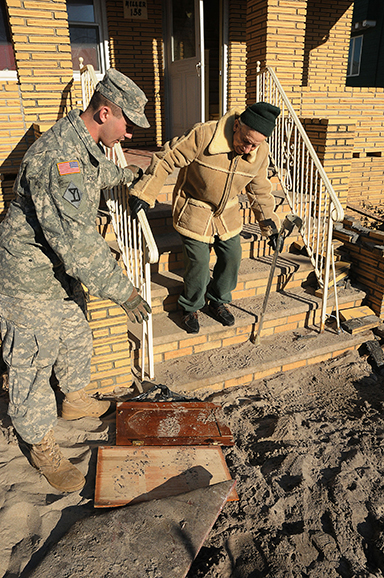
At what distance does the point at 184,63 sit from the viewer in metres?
6.69

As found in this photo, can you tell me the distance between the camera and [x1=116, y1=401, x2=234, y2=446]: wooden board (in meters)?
2.71

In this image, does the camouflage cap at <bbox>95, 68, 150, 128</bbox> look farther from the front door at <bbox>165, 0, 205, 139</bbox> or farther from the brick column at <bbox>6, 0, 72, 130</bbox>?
the front door at <bbox>165, 0, 205, 139</bbox>

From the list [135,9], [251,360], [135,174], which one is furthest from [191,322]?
[135,9]

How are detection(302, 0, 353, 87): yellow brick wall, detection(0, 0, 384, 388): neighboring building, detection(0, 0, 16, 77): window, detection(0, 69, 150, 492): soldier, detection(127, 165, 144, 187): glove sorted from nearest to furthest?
detection(0, 69, 150, 492): soldier, detection(127, 165, 144, 187): glove, detection(0, 0, 384, 388): neighboring building, detection(0, 0, 16, 77): window, detection(302, 0, 353, 87): yellow brick wall

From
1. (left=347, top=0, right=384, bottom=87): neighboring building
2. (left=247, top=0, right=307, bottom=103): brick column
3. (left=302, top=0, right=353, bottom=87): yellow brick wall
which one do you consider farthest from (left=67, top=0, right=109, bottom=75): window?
(left=347, top=0, right=384, bottom=87): neighboring building

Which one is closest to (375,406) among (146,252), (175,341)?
(175,341)

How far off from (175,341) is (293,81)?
434cm

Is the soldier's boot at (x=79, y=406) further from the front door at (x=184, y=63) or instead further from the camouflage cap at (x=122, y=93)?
the front door at (x=184, y=63)

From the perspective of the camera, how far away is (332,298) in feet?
14.8

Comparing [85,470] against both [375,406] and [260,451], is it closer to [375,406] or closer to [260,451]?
[260,451]

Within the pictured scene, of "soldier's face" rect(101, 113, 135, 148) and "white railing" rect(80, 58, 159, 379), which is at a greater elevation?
"soldier's face" rect(101, 113, 135, 148)

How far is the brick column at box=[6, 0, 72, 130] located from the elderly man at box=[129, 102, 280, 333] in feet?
6.88

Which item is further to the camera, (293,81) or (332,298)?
(293,81)

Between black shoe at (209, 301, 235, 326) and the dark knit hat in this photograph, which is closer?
the dark knit hat
